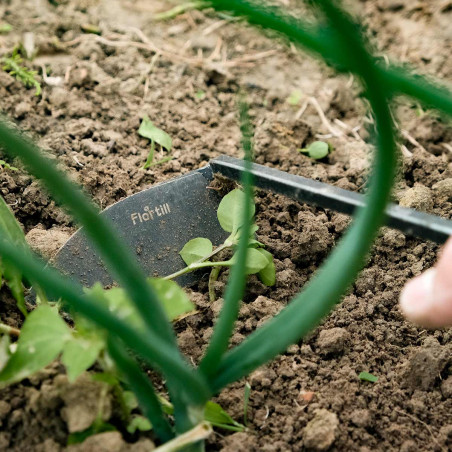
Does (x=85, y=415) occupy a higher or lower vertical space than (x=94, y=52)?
lower

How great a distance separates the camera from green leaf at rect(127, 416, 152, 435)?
0.95m

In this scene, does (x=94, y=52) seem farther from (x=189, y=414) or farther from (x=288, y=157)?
(x=189, y=414)

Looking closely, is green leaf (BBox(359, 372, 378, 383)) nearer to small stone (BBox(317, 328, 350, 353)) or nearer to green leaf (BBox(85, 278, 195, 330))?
small stone (BBox(317, 328, 350, 353))

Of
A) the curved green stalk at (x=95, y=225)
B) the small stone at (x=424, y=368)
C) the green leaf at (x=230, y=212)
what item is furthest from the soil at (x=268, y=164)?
the curved green stalk at (x=95, y=225)

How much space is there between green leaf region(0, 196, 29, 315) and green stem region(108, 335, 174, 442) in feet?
0.99

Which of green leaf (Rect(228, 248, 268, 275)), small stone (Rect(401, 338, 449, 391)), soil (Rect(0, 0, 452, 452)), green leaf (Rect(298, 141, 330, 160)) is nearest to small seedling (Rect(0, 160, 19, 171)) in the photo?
soil (Rect(0, 0, 452, 452))

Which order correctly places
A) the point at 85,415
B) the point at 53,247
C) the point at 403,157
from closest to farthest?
1. the point at 85,415
2. the point at 53,247
3. the point at 403,157

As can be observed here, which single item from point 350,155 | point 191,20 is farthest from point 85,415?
point 191,20

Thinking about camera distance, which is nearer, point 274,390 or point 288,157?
point 274,390

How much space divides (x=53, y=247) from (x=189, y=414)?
0.57 m

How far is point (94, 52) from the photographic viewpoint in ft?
6.44

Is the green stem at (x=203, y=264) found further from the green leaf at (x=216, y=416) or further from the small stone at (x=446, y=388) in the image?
the small stone at (x=446, y=388)

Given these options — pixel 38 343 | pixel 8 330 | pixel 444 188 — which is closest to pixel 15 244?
pixel 8 330

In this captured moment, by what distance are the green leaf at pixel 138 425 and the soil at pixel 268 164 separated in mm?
23
